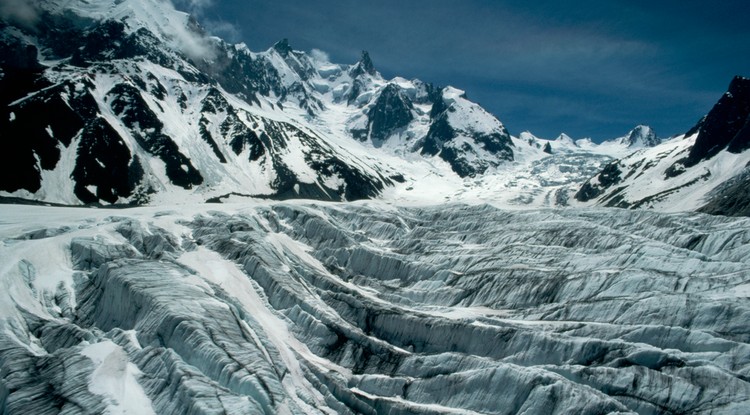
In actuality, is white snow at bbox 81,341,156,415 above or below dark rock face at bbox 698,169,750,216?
below

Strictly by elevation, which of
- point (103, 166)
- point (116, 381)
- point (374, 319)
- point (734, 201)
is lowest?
point (116, 381)

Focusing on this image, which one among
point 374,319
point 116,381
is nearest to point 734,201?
point 374,319

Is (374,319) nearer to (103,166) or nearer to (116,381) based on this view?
(116,381)

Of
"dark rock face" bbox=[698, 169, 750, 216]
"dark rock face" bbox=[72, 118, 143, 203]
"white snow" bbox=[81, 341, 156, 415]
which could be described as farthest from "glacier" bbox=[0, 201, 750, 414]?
"dark rock face" bbox=[72, 118, 143, 203]

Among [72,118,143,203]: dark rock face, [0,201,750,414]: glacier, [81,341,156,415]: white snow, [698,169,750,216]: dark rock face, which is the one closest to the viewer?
[81,341,156,415]: white snow

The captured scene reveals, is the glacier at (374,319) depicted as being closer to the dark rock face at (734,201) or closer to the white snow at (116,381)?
the white snow at (116,381)

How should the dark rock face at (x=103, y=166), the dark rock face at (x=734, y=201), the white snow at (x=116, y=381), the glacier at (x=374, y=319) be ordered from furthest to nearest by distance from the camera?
the dark rock face at (x=103, y=166) < the dark rock face at (x=734, y=201) < the glacier at (x=374, y=319) < the white snow at (x=116, y=381)

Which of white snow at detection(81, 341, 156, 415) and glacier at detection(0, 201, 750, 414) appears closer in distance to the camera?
white snow at detection(81, 341, 156, 415)

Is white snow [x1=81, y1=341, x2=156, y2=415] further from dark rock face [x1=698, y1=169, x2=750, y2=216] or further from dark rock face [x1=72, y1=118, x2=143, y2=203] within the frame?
dark rock face [x1=698, y1=169, x2=750, y2=216]

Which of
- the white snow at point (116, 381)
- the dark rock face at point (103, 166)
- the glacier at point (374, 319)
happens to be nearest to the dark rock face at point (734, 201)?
the glacier at point (374, 319)

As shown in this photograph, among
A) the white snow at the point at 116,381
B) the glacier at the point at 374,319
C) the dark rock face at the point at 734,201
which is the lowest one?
the white snow at the point at 116,381
